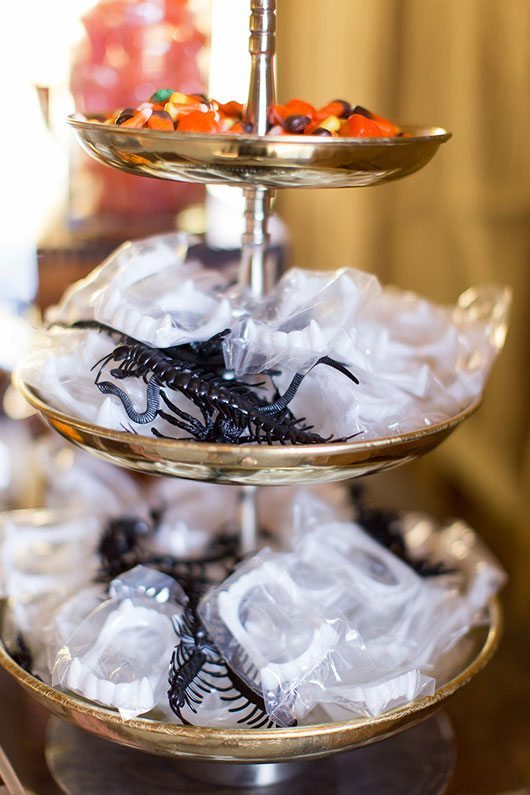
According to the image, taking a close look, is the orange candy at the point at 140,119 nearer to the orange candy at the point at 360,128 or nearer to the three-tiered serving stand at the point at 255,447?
the three-tiered serving stand at the point at 255,447

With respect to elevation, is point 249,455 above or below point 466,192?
below

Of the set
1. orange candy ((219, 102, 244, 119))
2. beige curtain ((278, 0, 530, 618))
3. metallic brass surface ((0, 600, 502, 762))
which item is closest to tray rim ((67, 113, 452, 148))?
orange candy ((219, 102, 244, 119))

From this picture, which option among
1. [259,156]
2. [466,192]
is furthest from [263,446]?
[466,192]

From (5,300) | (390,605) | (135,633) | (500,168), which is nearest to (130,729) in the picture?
(135,633)

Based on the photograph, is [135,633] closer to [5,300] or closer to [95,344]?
[95,344]

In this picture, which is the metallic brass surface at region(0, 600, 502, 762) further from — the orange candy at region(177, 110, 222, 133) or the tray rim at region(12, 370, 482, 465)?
the orange candy at region(177, 110, 222, 133)

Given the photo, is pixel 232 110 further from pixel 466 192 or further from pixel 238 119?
pixel 466 192

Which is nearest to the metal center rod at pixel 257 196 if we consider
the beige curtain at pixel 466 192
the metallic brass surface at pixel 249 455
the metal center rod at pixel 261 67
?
the metal center rod at pixel 261 67
